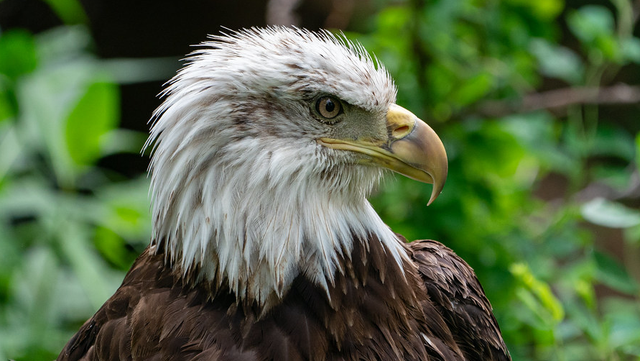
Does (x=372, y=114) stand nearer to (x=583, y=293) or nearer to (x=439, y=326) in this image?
(x=439, y=326)

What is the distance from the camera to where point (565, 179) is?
8930 mm

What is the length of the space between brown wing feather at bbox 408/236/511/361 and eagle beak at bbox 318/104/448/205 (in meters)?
0.43

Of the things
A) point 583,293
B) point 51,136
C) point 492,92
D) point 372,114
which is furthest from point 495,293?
point 51,136

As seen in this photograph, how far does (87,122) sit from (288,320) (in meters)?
2.17

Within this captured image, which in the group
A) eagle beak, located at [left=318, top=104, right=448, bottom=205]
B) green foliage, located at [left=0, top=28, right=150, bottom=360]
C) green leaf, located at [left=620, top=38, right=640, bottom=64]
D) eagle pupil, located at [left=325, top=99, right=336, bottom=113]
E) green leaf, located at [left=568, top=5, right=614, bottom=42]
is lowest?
green foliage, located at [left=0, top=28, right=150, bottom=360]

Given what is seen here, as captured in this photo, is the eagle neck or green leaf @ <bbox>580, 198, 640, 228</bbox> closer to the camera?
the eagle neck

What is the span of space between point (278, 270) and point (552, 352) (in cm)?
228

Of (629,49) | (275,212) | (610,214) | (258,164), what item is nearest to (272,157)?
(258,164)

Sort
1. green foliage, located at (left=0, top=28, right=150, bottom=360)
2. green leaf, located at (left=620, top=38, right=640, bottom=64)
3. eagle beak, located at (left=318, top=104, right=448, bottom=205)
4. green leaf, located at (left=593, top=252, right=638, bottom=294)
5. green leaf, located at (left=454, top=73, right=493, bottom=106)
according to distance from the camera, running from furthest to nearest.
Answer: green leaf, located at (left=620, top=38, right=640, bottom=64) < green leaf, located at (left=454, top=73, right=493, bottom=106) < green foliage, located at (left=0, top=28, right=150, bottom=360) < green leaf, located at (left=593, top=252, right=638, bottom=294) < eagle beak, located at (left=318, top=104, right=448, bottom=205)

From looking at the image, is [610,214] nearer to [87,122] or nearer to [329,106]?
[329,106]

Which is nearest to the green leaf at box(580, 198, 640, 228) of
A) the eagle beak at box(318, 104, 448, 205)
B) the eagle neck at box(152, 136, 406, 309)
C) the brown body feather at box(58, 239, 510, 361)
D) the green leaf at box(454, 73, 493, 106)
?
the green leaf at box(454, 73, 493, 106)

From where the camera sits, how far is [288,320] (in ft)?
6.56

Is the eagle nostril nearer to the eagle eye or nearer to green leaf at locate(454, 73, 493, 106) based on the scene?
the eagle eye

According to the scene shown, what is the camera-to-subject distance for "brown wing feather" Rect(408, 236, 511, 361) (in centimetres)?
238
